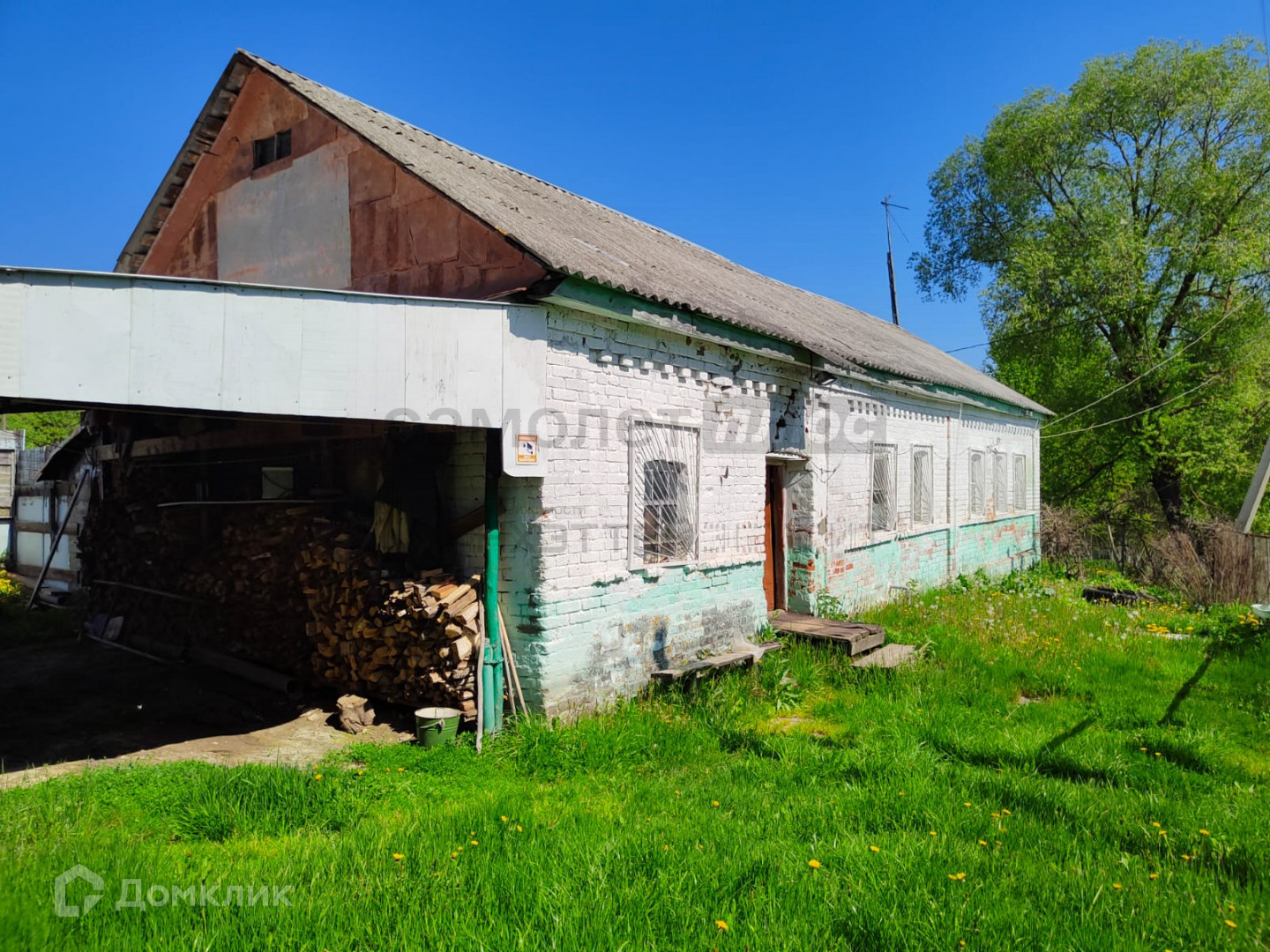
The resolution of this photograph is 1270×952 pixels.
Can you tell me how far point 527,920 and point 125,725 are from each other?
4791mm

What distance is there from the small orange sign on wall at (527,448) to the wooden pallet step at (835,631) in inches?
157

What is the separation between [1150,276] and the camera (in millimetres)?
19281

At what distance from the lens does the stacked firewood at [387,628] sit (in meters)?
5.97

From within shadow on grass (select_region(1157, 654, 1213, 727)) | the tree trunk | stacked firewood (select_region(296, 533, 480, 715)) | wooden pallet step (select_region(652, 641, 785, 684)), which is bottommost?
shadow on grass (select_region(1157, 654, 1213, 727))

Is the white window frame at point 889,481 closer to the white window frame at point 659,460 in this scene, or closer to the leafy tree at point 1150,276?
the white window frame at point 659,460

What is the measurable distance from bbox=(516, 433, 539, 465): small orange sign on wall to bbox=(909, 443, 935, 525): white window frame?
8.12 m

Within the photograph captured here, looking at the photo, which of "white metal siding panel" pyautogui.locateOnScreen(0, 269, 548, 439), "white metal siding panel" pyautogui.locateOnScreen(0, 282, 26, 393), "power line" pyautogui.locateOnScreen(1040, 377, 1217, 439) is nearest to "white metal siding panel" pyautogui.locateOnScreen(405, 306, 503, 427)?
"white metal siding panel" pyautogui.locateOnScreen(0, 269, 548, 439)

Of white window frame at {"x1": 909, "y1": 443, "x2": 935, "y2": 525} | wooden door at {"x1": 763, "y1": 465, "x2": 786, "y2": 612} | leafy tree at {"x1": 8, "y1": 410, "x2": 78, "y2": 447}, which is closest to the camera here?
wooden door at {"x1": 763, "y1": 465, "x2": 786, "y2": 612}

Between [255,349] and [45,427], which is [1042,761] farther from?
[45,427]

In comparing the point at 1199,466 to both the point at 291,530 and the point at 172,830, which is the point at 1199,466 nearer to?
the point at 291,530

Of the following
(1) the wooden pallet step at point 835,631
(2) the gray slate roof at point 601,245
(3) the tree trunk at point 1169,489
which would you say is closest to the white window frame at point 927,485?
(2) the gray slate roof at point 601,245

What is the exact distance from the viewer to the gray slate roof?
21.8 feet

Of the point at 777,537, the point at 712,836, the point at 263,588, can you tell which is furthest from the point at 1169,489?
the point at 263,588

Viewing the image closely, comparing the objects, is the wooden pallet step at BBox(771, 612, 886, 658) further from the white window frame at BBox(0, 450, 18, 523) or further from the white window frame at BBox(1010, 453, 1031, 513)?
the white window frame at BBox(0, 450, 18, 523)
